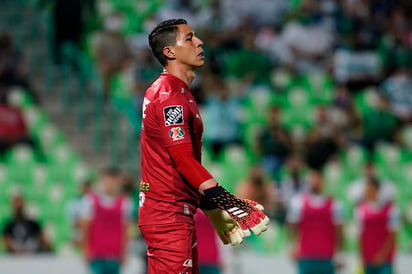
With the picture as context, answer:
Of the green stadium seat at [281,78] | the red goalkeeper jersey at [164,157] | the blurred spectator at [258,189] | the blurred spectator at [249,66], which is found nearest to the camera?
the red goalkeeper jersey at [164,157]

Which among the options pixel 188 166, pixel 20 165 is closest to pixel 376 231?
pixel 20 165

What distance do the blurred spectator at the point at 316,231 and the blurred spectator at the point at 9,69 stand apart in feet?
15.7

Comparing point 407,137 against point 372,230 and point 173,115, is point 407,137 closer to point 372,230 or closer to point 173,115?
point 372,230

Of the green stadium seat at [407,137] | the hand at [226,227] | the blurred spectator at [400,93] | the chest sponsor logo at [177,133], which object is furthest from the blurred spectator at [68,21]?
the chest sponsor logo at [177,133]

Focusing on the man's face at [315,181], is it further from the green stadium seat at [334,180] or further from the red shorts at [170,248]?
the red shorts at [170,248]

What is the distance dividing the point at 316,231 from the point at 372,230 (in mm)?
560

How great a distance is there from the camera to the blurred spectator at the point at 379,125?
37.4 feet

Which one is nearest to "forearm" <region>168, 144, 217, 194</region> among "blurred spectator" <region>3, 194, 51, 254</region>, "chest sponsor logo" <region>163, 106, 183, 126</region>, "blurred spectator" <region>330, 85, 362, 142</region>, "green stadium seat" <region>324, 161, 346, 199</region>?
"chest sponsor logo" <region>163, 106, 183, 126</region>

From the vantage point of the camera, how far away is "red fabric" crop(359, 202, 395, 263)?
829cm

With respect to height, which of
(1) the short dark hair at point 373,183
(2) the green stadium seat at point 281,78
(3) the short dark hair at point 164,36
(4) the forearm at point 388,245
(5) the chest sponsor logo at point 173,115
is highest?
(2) the green stadium seat at point 281,78

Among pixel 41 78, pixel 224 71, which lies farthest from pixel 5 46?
pixel 224 71

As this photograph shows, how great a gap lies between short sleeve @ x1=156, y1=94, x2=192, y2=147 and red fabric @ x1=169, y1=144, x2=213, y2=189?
3 cm

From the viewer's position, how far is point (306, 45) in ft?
40.1

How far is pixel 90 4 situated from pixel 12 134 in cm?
226
